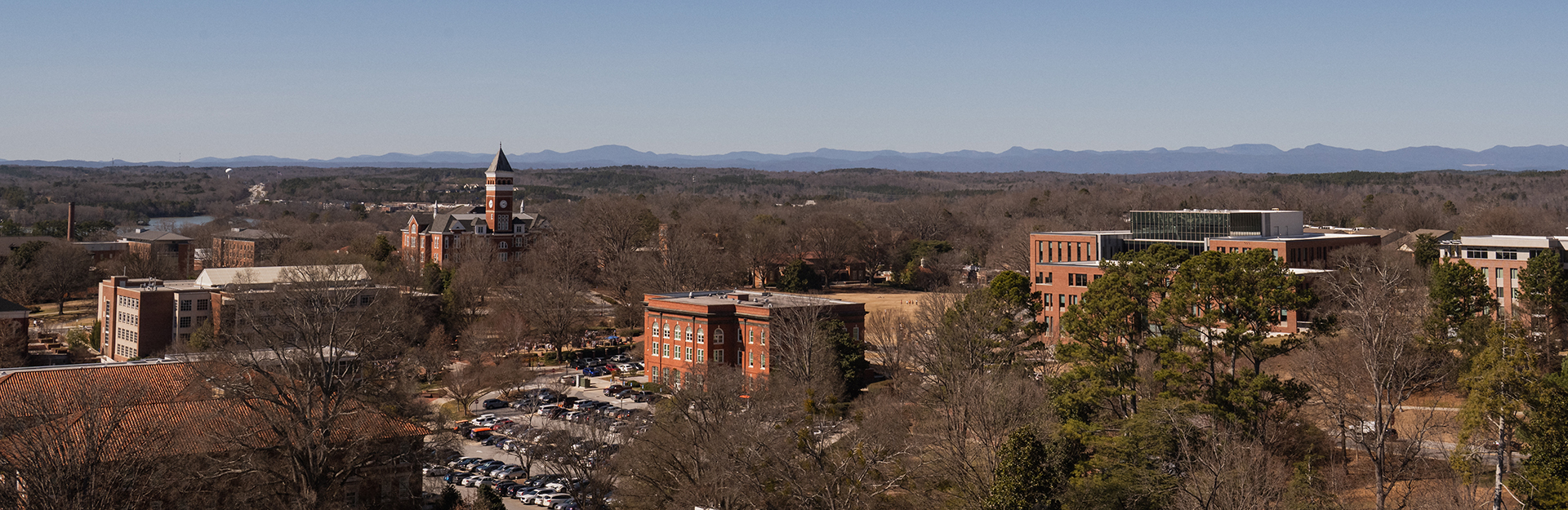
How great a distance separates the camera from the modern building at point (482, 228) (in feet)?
381

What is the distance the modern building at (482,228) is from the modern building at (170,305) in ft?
111

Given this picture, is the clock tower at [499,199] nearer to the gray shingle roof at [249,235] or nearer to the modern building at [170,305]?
the gray shingle roof at [249,235]

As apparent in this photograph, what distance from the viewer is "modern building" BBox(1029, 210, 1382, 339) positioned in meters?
72.9

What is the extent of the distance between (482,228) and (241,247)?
28.4m

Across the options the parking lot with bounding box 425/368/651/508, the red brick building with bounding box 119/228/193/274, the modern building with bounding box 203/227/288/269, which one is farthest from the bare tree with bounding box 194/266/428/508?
the red brick building with bounding box 119/228/193/274

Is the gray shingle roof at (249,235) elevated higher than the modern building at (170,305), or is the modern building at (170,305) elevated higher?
the gray shingle roof at (249,235)

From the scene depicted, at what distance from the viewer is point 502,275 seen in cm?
10981

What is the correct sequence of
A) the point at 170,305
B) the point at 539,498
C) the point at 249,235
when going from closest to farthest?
the point at 539,498 → the point at 170,305 → the point at 249,235

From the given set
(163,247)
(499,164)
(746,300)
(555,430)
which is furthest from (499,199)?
(555,430)

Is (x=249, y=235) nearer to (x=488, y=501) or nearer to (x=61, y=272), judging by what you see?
(x=61, y=272)

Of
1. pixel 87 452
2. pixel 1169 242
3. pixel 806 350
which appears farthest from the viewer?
pixel 1169 242

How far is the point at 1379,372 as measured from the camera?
40.5m

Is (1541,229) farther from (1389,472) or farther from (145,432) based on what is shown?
(145,432)

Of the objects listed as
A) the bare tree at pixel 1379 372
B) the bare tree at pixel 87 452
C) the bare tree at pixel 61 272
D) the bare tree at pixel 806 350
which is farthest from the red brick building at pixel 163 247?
the bare tree at pixel 1379 372
